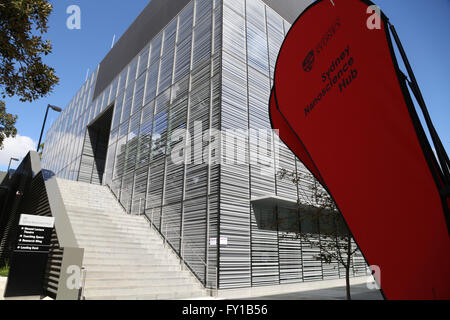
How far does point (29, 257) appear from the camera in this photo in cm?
874

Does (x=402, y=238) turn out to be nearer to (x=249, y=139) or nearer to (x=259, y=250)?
(x=259, y=250)

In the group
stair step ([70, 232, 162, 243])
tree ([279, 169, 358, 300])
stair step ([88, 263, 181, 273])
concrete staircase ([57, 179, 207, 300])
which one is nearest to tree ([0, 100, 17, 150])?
concrete staircase ([57, 179, 207, 300])

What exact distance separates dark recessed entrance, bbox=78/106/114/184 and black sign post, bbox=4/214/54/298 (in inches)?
788

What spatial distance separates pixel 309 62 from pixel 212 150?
9381 mm

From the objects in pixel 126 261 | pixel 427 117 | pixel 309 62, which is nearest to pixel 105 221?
pixel 126 261

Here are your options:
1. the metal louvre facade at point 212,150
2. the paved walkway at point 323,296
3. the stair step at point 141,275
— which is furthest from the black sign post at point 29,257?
the paved walkway at point 323,296

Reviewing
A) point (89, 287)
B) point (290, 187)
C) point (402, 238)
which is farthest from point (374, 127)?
point (290, 187)

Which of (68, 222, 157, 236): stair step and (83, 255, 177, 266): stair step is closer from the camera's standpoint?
(83, 255, 177, 266): stair step

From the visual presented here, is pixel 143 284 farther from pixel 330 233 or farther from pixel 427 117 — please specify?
pixel 427 117

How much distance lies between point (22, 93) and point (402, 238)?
1018cm

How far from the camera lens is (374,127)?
2.19m

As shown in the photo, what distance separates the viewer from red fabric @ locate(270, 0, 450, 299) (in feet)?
6.24
